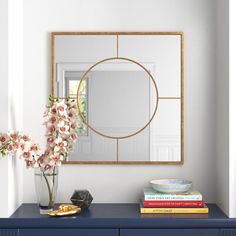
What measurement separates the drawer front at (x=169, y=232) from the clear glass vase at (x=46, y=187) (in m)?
0.43

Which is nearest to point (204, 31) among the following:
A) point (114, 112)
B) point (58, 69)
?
point (114, 112)

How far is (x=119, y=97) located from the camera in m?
2.76

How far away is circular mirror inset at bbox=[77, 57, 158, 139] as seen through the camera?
2752mm

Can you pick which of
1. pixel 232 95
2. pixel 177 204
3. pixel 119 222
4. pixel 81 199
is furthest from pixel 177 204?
pixel 232 95

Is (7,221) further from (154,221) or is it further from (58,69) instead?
(58,69)

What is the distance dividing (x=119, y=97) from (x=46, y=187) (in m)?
0.68

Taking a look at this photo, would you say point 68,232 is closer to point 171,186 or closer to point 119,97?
point 171,186

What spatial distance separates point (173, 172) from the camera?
278 centimetres

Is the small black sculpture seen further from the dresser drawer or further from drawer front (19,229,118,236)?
the dresser drawer

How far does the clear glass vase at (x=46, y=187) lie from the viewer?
8.20 ft

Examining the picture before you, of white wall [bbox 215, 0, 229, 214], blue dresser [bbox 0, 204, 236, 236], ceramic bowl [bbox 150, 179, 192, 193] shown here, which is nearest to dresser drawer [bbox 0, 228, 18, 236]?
blue dresser [bbox 0, 204, 236, 236]

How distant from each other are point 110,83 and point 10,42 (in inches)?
24.8

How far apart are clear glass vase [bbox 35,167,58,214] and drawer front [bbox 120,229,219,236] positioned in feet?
1.41

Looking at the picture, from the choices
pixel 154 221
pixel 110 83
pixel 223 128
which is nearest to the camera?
pixel 154 221
